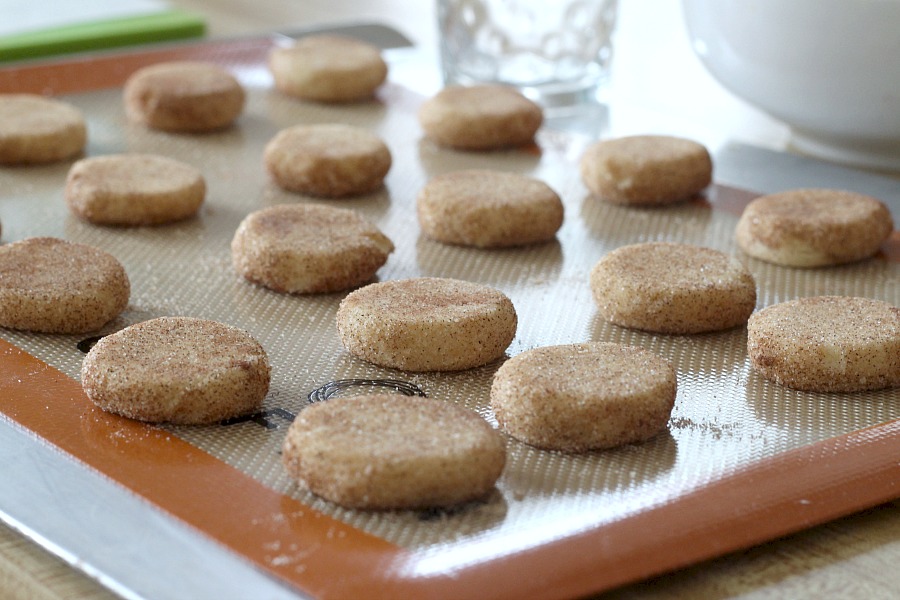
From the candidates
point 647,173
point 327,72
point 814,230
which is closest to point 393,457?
point 814,230

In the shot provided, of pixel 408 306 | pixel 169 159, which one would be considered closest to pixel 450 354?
pixel 408 306

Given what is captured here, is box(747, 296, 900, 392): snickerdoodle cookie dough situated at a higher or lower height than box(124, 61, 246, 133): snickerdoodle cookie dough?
higher

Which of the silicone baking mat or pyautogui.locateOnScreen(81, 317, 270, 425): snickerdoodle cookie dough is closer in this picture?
the silicone baking mat

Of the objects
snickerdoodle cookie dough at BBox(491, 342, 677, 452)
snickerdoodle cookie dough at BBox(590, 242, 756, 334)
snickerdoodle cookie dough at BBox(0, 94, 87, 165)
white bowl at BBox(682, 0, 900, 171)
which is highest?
white bowl at BBox(682, 0, 900, 171)

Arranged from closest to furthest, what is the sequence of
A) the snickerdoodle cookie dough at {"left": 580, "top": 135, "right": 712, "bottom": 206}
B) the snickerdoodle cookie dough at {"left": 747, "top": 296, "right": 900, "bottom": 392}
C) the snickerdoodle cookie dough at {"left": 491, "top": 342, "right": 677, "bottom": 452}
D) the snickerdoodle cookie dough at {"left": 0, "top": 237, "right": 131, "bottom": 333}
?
1. the snickerdoodle cookie dough at {"left": 491, "top": 342, "right": 677, "bottom": 452}
2. the snickerdoodle cookie dough at {"left": 747, "top": 296, "right": 900, "bottom": 392}
3. the snickerdoodle cookie dough at {"left": 0, "top": 237, "right": 131, "bottom": 333}
4. the snickerdoodle cookie dough at {"left": 580, "top": 135, "right": 712, "bottom": 206}

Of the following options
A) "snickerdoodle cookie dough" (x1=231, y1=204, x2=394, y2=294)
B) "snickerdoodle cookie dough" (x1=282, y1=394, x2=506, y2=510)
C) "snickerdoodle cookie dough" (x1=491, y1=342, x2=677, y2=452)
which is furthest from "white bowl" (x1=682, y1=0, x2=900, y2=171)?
"snickerdoodle cookie dough" (x1=282, y1=394, x2=506, y2=510)

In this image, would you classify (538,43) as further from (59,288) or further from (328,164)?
(59,288)

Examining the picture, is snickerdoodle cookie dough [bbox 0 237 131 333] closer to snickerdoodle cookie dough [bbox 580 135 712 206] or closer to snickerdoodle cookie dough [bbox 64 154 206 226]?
snickerdoodle cookie dough [bbox 64 154 206 226]

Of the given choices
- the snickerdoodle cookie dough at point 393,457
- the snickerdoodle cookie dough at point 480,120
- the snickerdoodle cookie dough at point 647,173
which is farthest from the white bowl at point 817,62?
the snickerdoodle cookie dough at point 393,457

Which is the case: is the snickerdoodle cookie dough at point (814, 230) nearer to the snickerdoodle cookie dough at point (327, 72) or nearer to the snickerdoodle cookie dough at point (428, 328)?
the snickerdoodle cookie dough at point (428, 328)
